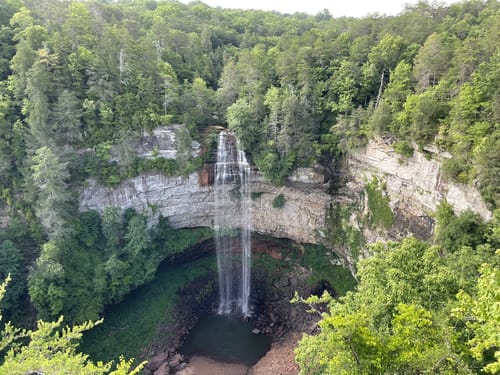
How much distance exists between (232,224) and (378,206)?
10706 mm

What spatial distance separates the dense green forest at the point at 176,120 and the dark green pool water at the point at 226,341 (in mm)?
5126

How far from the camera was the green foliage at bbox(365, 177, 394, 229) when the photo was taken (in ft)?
68.8

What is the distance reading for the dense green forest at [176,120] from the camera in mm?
16250

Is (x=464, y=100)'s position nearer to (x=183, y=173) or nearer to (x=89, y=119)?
(x=183, y=173)

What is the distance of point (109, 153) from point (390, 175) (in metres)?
17.5

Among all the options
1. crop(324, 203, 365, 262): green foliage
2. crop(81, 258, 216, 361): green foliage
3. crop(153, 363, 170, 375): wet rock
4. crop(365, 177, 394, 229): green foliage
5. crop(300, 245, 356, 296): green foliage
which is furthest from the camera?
crop(300, 245, 356, 296): green foliage

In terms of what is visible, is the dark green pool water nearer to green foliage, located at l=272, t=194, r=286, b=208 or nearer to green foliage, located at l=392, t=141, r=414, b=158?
green foliage, located at l=272, t=194, r=286, b=208

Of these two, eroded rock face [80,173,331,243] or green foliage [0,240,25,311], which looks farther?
eroded rock face [80,173,331,243]

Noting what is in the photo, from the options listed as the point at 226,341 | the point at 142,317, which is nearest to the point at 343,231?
the point at 226,341

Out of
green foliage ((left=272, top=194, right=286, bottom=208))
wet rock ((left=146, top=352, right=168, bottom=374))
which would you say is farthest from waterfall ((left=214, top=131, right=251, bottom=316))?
wet rock ((left=146, top=352, right=168, bottom=374))

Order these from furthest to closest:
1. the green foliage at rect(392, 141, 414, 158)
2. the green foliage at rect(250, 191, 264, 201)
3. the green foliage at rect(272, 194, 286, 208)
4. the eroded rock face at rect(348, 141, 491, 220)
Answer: the green foliage at rect(250, 191, 264, 201) < the green foliage at rect(272, 194, 286, 208) < the green foliage at rect(392, 141, 414, 158) < the eroded rock face at rect(348, 141, 491, 220)

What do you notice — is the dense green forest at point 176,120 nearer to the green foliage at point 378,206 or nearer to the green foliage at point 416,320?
the green foliage at point 416,320

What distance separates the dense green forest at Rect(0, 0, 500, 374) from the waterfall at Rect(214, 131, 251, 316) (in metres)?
1.64

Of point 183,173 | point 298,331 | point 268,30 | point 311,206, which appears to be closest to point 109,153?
point 183,173
